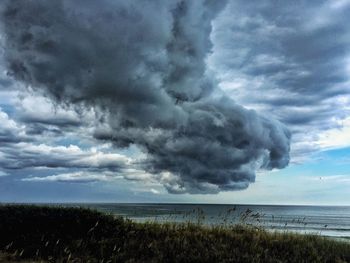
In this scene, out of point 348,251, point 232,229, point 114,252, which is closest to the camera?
point 114,252

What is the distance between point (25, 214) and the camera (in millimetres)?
16203

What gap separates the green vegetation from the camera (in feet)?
44.2

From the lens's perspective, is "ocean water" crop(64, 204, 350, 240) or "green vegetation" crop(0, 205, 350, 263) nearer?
"green vegetation" crop(0, 205, 350, 263)

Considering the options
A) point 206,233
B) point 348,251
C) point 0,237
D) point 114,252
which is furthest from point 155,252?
point 348,251

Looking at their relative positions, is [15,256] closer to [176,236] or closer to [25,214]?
[25,214]

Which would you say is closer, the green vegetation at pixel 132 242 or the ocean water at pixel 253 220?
the green vegetation at pixel 132 242

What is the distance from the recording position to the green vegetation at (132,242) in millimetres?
13484

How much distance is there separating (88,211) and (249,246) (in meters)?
6.57

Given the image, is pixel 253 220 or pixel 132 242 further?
pixel 253 220

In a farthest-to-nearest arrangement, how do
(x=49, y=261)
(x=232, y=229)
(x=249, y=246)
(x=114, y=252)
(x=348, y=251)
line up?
(x=232, y=229)
(x=348, y=251)
(x=249, y=246)
(x=114, y=252)
(x=49, y=261)

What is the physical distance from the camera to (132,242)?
14.6 meters

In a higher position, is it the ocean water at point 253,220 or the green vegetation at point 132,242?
the ocean water at point 253,220

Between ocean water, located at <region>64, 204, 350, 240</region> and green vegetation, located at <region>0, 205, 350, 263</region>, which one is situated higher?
ocean water, located at <region>64, 204, 350, 240</region>

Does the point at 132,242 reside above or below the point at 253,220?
below
